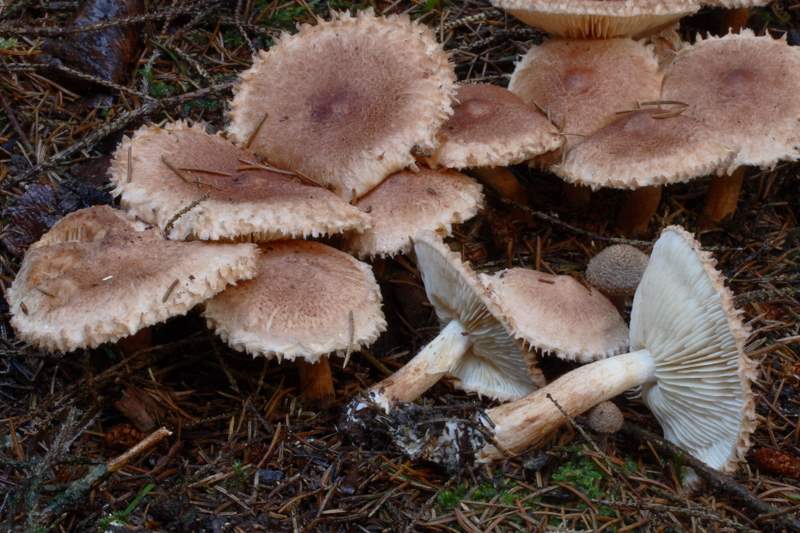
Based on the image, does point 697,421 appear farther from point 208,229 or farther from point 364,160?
point 208,229

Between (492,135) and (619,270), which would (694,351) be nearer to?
(619,270)

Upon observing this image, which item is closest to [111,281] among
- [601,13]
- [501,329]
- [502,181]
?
[501,329]

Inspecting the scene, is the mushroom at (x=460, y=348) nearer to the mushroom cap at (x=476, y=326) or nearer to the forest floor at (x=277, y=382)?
the mushroom cap at (x=476, y=326)

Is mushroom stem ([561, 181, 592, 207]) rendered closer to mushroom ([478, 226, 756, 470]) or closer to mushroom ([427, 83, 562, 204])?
mushroom ([427, 83, 562, 204])

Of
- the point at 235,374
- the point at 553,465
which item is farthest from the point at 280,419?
the point at 553,465

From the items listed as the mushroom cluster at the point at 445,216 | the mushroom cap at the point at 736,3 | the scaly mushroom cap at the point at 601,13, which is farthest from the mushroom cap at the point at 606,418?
the mushroom cap at the point at 736,3
